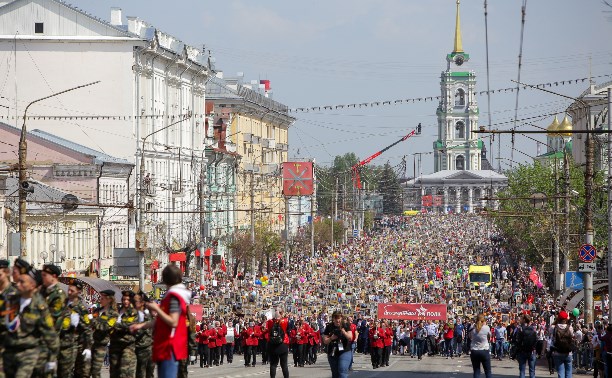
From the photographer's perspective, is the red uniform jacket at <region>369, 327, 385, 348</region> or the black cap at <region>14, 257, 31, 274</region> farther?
the red uniform jacket at <region>369, 327, 385, 348</region>

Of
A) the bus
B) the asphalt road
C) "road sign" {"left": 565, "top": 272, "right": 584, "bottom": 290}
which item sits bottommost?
the bus

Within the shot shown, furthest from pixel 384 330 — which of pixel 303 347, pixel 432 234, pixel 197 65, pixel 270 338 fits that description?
pixel 432 234

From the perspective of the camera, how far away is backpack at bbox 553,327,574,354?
25.5m

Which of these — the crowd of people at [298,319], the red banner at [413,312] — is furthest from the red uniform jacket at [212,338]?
the red banner at [413,312]

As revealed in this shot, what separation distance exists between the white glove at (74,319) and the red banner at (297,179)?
6949 cm

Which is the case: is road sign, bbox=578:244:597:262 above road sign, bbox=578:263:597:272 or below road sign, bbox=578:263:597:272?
above

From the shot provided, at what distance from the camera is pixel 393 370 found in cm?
3578

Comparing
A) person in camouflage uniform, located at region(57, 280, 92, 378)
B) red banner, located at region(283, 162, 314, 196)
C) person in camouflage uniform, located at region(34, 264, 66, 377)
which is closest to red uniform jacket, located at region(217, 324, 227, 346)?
person in camouflage uniform, located at region(57, 280, 92, 378)

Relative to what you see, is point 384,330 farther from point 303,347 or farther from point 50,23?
point 50,23

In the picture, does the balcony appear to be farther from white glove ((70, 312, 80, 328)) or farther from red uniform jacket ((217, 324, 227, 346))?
white glove ((70, 312, 80, 328))

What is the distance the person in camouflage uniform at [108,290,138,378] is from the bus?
225ft

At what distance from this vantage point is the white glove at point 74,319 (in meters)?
17.8

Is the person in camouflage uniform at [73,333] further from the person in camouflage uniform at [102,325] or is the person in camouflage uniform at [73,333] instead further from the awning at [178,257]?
the awning at [178,257]

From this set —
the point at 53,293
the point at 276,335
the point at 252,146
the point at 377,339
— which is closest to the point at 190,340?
the point at 53,293
